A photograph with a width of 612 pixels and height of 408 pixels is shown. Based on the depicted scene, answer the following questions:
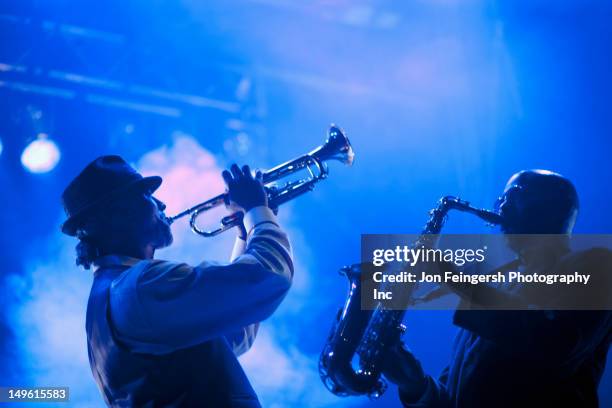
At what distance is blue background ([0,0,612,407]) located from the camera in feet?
18.2

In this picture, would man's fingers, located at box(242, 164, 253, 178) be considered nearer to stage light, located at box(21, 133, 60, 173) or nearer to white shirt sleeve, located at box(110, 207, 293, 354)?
white shirt sleeve, located at box(110, 207, 293, 354)

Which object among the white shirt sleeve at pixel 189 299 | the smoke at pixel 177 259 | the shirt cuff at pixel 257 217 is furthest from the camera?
the smoke at pixel 177 259

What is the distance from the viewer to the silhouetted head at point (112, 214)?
2449 millimetres

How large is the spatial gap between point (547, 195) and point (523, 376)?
1015 millimetres

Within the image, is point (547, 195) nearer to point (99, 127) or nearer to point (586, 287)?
point (586, 287)

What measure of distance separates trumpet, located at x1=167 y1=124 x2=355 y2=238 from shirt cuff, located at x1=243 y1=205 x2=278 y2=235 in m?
0.56

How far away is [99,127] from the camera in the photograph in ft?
19.0

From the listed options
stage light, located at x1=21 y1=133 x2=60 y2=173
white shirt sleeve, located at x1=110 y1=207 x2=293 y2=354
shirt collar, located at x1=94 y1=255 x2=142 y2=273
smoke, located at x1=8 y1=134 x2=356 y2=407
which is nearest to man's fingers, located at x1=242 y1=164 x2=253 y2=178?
white shirt sleeve, located at x1=110 y1=207 x2=293 y2=354

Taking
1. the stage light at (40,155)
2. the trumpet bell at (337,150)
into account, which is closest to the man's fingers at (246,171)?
the trumpet bell at (337,150)

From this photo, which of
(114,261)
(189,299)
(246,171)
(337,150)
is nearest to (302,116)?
(337,150)

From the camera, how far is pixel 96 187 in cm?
250

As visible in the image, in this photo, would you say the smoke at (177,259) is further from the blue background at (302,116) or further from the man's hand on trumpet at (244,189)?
the man's hand on trumpet at (244,189)

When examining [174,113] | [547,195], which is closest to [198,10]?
[174,113]

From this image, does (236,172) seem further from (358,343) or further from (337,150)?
(358,343)
